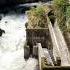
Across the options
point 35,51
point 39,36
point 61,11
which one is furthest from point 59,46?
point 61,11

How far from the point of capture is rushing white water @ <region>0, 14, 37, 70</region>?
1263 centimetres

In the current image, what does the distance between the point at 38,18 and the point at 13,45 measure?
2597 mm

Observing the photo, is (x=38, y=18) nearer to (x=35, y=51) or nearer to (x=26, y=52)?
(x=26, y=52)

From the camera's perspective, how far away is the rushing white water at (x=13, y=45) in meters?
12.6

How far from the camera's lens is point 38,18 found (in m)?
13.8

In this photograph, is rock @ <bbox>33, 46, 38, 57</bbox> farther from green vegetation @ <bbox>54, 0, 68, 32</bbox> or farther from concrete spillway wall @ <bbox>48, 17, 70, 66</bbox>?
green vegetation @ <bbox>54, 0, 68, 32</bbox>

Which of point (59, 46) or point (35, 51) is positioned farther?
point (35, 51)

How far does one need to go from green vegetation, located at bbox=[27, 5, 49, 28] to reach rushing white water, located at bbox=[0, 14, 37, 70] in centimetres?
169

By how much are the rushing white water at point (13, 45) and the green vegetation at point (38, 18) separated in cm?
169

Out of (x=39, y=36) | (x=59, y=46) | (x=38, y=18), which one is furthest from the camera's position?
Answer: (x=38, y=18)

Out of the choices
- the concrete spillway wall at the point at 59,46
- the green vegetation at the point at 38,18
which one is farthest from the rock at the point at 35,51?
the green vegetation at the point at 38,18

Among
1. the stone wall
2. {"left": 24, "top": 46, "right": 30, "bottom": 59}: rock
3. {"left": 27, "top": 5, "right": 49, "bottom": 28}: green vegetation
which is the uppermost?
{"left": 27, "top": 5, "right": 49, "bottom": 28}: green vegetation

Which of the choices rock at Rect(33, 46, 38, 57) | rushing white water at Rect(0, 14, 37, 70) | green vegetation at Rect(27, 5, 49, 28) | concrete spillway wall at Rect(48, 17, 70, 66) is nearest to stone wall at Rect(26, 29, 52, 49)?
concrete spillway wall at Rect(48, 17, 70, 66)

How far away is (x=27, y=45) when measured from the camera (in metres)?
12.7
